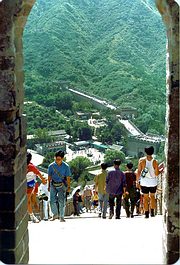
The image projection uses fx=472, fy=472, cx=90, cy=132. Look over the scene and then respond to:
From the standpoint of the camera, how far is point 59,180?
20.1 ft

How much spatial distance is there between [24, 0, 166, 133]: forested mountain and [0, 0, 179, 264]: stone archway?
5635 cm

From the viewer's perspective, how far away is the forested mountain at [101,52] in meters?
69.1

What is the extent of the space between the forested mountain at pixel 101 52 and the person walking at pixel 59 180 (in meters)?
54.2

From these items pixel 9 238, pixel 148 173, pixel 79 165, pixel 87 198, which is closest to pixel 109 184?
pixel 148 173

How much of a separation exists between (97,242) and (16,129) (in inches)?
65.9

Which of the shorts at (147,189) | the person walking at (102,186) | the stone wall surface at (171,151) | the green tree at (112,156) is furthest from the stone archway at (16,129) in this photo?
the green tree at (112,156)

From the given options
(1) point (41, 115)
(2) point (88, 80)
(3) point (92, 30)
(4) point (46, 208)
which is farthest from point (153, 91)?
(4) point (46, 208)

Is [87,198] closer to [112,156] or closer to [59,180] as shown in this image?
[59,180]

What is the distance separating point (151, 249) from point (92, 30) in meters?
83.8

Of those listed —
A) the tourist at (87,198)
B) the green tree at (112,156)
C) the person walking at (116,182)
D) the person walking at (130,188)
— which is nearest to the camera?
the person walking at (116,182)

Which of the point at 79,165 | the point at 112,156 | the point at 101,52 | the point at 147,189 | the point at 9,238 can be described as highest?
the point at 101,52

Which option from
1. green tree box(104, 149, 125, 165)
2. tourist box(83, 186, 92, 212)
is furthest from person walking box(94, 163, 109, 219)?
green tree box(104, 149, 125, 165)

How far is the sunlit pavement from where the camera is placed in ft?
14.6

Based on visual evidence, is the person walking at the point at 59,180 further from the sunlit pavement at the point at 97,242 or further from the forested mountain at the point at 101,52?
the forested mountain at the point at 101,52
